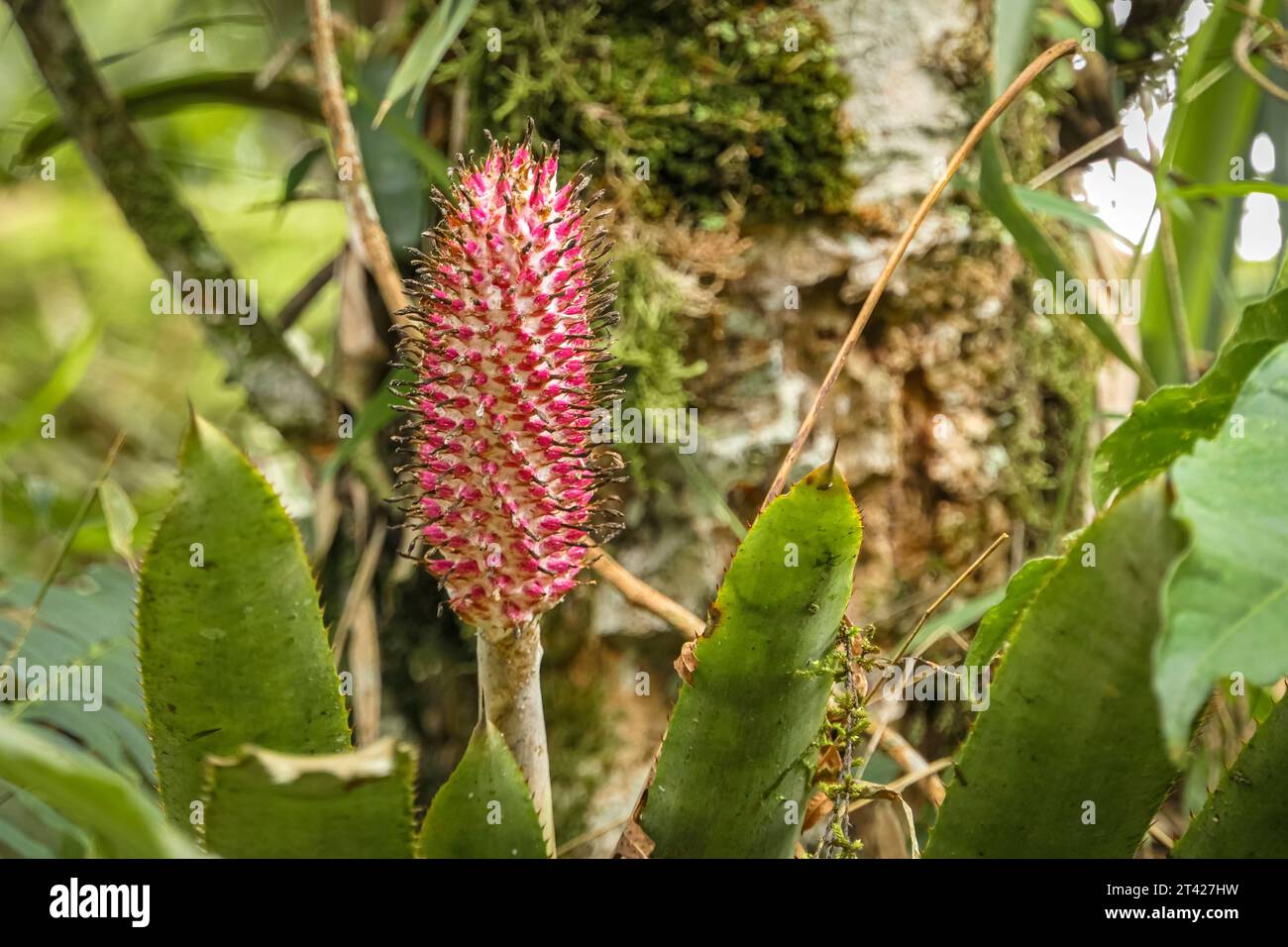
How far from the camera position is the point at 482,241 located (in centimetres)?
60

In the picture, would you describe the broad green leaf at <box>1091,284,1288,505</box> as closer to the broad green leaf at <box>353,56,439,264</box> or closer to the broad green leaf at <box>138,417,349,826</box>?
the broad green leaf at <box>138,417,349,826</box>

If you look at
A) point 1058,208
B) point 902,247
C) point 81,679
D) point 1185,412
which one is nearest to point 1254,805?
point 1185,412

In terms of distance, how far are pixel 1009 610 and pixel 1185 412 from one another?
6.7 inches

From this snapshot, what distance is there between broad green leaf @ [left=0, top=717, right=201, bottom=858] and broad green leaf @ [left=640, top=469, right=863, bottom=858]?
269mm

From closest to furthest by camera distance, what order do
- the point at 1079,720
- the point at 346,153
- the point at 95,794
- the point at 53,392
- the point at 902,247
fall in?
1. the point at 95,794
2. the point at 1079,720
3. the point at 902,247
4. the point at 346,153
5. the point at 53,392

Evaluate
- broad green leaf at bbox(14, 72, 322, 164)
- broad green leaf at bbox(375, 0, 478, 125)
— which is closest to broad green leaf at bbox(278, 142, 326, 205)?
broad green leaf at bbox(14, 72, 322, 164)

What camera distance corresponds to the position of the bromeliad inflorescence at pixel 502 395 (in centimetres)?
59

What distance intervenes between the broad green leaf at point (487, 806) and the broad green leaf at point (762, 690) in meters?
0.09

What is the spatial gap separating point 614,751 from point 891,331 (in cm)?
51

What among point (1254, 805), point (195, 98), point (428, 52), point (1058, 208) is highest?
point (195, 98)

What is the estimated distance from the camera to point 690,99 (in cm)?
110

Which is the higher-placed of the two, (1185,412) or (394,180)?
(394,180)

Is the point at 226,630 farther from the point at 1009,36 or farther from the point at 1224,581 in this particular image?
the point at 1009,36

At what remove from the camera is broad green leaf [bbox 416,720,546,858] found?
56cm
